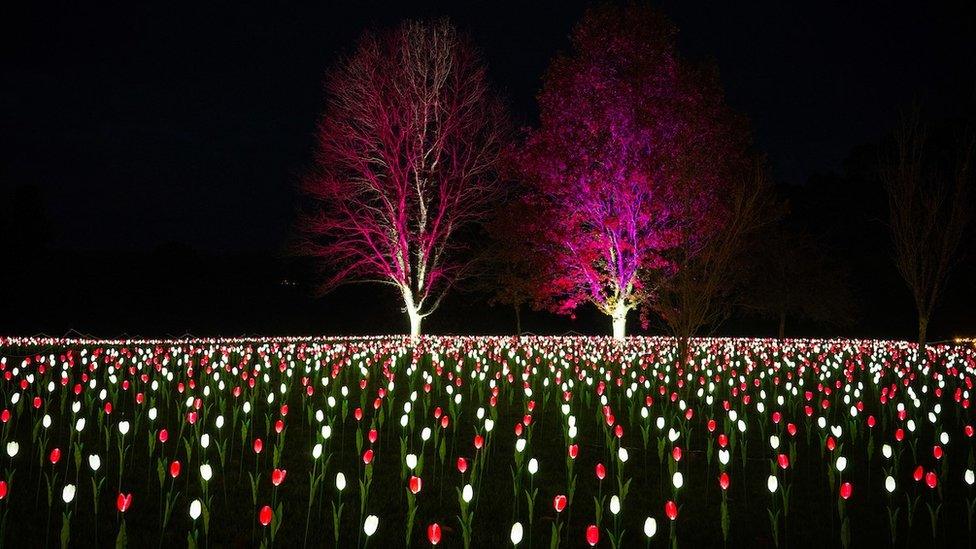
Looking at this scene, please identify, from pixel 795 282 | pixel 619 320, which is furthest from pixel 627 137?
pixel 795 282

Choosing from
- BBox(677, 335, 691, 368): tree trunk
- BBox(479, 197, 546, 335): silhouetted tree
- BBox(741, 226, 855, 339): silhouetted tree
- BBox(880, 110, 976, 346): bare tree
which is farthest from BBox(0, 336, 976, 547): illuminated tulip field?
BBox(741, 226, 855, 339): silhouetted tree

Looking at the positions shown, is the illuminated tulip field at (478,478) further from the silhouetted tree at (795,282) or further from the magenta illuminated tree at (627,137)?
the silhouetted tree at (795,282)

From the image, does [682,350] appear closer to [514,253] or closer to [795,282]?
[514,253]

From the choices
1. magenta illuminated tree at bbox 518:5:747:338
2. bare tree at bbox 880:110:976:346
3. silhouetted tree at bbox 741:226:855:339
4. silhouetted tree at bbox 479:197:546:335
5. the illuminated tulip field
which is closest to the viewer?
the illuminated tulip field

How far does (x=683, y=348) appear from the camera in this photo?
1180 cm

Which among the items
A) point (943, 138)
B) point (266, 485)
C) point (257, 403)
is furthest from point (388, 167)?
point (943, 138)

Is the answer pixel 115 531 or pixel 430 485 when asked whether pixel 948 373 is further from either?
pixel 115 531

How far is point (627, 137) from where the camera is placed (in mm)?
16969

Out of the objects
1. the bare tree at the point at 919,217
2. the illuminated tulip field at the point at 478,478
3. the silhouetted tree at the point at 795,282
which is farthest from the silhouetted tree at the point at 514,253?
the illuminated tulip field at the point at 478,478

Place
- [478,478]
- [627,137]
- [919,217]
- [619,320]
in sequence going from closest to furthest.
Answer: [478,478], [919,217], [627,137], [619,320]

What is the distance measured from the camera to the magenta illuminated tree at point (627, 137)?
16.8 meters

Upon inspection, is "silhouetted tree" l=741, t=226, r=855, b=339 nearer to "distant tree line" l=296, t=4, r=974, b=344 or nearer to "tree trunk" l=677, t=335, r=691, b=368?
"distant tree line" l=296, t=4, r=974, b=344

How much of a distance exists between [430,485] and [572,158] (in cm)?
1314

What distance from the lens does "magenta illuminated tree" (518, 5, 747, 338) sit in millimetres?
16797
